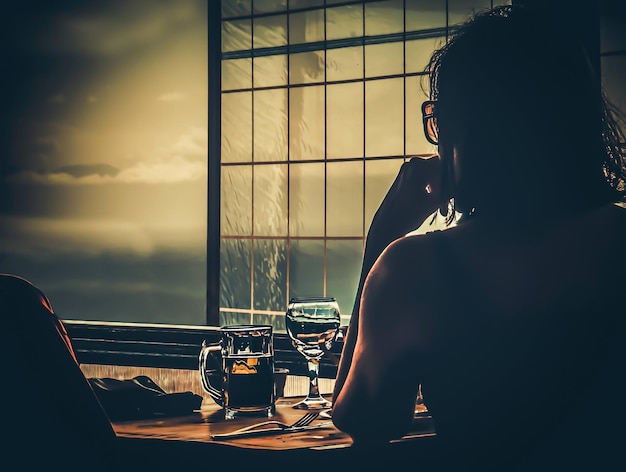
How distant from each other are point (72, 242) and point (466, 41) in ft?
12.0

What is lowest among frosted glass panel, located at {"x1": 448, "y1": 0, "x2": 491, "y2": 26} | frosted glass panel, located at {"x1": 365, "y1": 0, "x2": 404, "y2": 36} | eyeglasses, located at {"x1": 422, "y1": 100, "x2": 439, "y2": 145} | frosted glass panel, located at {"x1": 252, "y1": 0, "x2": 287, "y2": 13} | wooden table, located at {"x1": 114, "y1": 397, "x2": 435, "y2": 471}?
wooden table, located at {"x1": 114, "y1": 397, "x2": 435, "y2": 471}

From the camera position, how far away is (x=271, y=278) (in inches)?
182

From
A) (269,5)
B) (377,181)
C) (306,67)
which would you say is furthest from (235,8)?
(377,181)

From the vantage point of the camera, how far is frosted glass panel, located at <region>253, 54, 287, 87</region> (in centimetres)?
446

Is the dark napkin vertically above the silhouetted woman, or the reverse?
the silhouetted woman

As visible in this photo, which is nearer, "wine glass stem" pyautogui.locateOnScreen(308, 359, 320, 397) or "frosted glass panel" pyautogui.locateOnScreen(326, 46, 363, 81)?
"wine glass stem" pyautogui.locateOnScreen(308, 359, 320, 397)

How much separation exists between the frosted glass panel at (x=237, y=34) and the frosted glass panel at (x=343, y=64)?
0.49 m

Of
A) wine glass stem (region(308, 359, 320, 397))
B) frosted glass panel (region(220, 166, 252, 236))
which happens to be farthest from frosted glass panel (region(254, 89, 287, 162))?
wine glass stem (region(308, 359, 320, 397))

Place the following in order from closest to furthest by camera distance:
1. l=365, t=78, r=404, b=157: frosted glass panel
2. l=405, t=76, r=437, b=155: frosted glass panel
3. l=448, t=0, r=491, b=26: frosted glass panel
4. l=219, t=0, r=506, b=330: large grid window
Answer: l=448, t=0, r=491, b=26: frosted glass panel, l=405, t=76, r=437, b=155: frosted glass panel, l=219, t=0, r=506, b=330: large grid window, l=365, t=78, r=404, b=157: frosted glass panel

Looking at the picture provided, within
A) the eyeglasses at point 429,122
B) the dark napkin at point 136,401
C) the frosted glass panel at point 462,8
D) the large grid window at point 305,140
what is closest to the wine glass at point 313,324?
the dark napkin at point 136,401

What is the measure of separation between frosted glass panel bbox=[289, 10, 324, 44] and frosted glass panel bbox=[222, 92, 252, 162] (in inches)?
17.9

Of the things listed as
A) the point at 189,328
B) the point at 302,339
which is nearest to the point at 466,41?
the point at 302,339

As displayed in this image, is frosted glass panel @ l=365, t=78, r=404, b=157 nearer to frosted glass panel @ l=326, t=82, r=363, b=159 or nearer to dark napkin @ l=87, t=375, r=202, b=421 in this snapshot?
frosted glass panel @ l=326, t=82, r=363, b=159

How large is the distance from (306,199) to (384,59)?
880 millimetres
